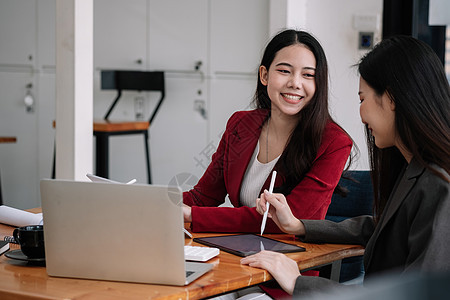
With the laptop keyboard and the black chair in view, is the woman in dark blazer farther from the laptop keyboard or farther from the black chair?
the black chair

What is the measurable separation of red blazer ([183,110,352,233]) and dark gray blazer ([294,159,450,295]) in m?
0.35

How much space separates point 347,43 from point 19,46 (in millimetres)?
2898

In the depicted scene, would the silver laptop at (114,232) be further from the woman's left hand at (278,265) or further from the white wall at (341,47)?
the white wall at (341,47)

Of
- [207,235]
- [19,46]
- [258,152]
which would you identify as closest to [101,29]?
[19,46]

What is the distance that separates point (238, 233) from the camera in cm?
184

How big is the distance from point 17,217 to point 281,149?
0.84 m

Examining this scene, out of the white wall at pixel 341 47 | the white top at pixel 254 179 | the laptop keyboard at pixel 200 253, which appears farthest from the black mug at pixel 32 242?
the white wall at pixel 341 47

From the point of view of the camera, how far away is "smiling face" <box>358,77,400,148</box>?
1.49 metres

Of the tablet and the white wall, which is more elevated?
the white wall

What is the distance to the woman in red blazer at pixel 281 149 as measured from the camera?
6.22 feet

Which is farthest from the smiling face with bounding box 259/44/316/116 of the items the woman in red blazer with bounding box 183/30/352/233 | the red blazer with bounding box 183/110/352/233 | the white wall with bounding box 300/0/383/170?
the white wall with bounding box 300/0/383/170

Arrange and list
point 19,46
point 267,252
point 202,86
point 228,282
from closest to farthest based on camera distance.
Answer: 1. point 228,282
2. point 267,252
3. point 202,86
4. point 19,46

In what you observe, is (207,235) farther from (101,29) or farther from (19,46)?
(19,46)

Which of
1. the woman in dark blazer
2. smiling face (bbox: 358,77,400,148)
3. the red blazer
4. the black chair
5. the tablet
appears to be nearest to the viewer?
the woman in dark blazer
